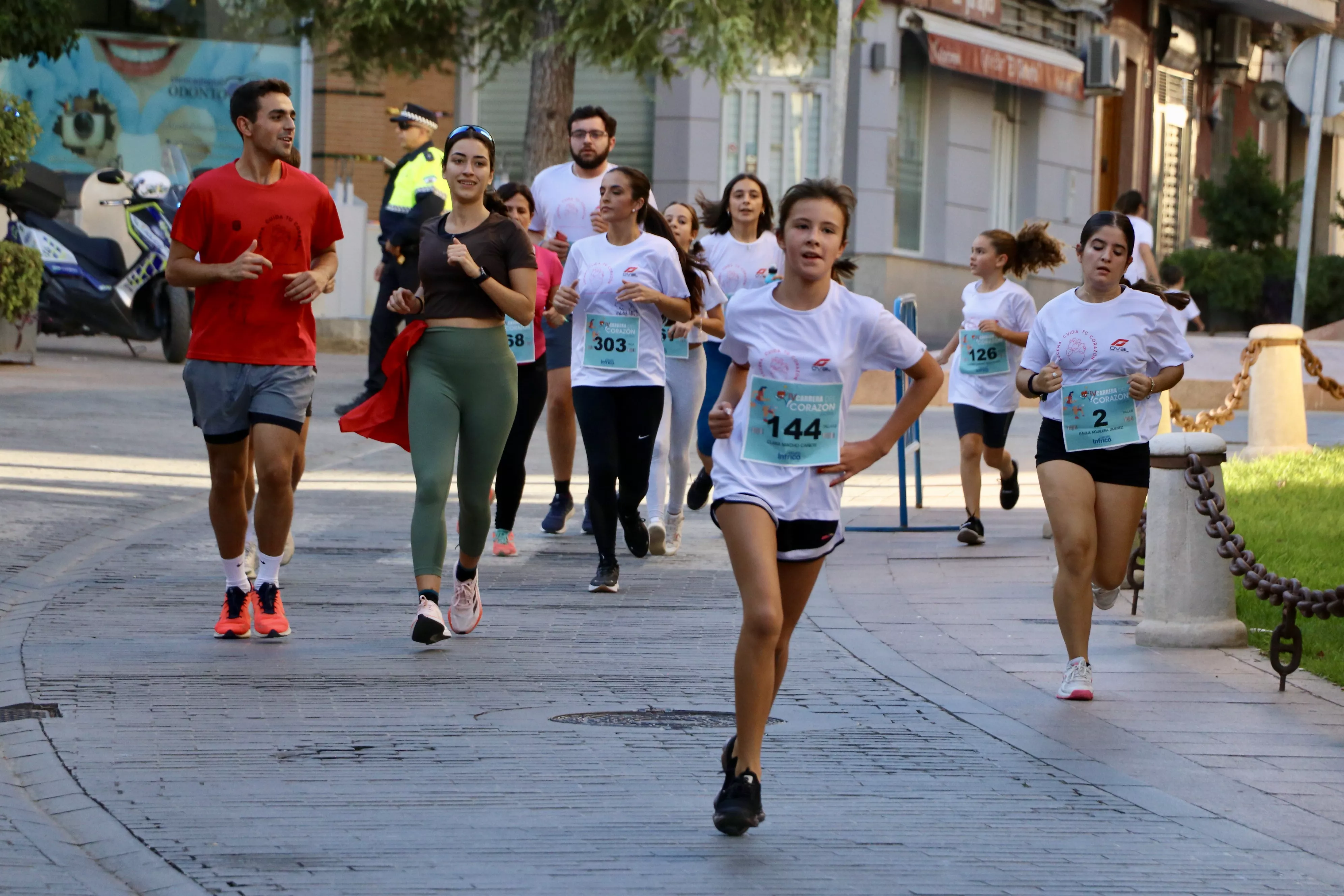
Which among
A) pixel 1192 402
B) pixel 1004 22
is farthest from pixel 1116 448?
pixel 1004 22

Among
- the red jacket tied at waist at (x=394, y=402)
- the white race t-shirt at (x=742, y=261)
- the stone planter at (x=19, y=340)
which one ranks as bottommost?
the stone planter at (x=19, y=340)

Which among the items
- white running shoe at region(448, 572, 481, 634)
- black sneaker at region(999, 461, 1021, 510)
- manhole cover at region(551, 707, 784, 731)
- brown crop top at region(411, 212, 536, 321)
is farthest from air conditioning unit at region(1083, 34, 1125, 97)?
manhole cover at region(551, 707, 784, 731)

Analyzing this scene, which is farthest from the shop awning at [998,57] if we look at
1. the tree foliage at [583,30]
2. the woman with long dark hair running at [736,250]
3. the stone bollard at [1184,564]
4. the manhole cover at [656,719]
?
the manhole cover at [656,719]

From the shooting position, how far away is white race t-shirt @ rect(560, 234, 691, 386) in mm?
9117

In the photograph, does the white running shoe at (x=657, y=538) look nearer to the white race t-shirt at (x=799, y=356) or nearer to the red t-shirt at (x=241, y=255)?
the red t-shirt at (x=241, y=255)

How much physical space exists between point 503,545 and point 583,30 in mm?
10798

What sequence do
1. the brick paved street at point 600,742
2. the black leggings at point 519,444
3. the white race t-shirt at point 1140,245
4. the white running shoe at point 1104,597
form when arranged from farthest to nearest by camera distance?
the white race t-shirt at point 1140,245 < the black leggings at point 519,444 < the white running shoe at point 1104,597 < the brick paved street at point 600,742

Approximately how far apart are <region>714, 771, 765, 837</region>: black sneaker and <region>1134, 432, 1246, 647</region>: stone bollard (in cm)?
334

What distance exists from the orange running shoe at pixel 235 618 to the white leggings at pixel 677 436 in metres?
3.06

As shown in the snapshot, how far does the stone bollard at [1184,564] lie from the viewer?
7.87 m

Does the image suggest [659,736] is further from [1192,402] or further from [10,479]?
[1192,402]

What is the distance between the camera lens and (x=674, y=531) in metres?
10.5

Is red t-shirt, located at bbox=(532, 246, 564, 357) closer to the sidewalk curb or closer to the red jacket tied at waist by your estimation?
the sidewalk curb

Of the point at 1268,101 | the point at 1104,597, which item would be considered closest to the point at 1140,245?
the point at 1104,597
